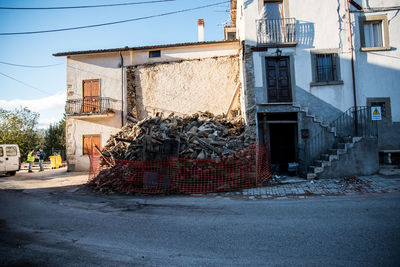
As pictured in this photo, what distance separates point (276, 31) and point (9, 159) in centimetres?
1758

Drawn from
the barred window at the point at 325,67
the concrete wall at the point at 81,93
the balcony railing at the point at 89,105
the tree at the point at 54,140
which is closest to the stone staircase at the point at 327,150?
the barred window at the point at 325,67

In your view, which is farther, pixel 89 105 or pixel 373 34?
pixel 89 105

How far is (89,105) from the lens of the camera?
15719mm

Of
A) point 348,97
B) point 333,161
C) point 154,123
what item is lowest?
point 333,161

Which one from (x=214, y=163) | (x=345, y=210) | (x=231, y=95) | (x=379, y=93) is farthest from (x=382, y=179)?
(x=231, y=95)

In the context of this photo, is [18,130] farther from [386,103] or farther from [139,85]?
[386,103]

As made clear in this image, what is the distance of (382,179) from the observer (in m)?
7.93

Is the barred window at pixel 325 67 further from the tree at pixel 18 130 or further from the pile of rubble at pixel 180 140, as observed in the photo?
the tree at pixel 18 130

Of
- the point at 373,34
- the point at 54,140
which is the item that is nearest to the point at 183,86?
the point at 373,34

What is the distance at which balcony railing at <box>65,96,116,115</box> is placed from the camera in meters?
15.6

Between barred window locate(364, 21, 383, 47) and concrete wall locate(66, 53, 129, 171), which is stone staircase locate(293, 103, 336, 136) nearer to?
barred window locate(364, 21, 383, 47)

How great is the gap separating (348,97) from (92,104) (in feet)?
50.4

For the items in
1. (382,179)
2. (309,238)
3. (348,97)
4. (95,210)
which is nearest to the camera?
(309,238)

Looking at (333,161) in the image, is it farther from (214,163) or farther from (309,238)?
(309,238)
